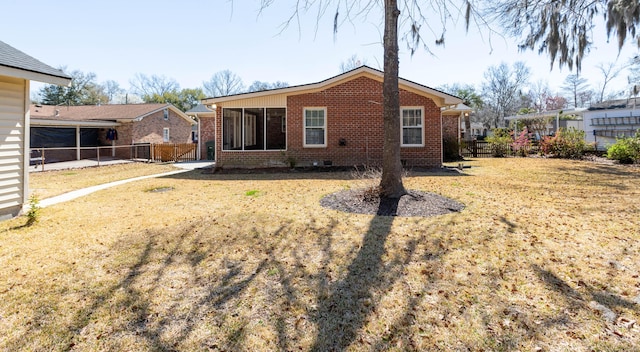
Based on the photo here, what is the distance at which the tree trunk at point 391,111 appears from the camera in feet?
21.1

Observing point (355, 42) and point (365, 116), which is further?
point (365, 116)

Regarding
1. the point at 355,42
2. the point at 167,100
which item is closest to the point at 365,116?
the point at 355,42

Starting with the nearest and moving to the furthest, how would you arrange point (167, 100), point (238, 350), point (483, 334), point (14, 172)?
1. point (238, 350)
2. point (483, 334)
3. point (14, 172)
4. point (167, 100)

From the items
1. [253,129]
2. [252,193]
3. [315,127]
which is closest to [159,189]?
[252,193]

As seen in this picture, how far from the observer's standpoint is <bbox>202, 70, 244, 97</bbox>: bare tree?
186ft

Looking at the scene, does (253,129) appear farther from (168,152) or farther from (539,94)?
(539,94)

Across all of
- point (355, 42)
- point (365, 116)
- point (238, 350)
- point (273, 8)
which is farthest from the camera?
point (365, 116)

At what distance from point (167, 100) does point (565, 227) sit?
50841mm

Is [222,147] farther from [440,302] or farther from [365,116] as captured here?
[440,302]

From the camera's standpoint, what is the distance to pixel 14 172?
5676mm

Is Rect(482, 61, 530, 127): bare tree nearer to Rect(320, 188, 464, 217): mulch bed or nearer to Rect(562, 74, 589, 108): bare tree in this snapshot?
Rect(562, 74, 589, 108): bare tree

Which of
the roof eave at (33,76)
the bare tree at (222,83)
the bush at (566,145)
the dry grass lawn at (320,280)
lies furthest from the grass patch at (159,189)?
the bare tree at (222,83)

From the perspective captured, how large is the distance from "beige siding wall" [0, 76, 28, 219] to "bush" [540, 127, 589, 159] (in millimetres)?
22287

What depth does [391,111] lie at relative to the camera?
21.0 ft
